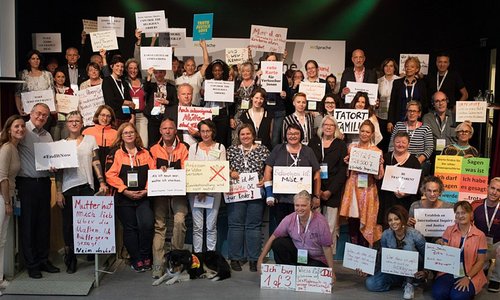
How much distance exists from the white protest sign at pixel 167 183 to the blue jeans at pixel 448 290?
97.1 inches

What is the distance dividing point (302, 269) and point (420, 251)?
107 centimetres

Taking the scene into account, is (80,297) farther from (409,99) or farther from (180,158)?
(409,99)

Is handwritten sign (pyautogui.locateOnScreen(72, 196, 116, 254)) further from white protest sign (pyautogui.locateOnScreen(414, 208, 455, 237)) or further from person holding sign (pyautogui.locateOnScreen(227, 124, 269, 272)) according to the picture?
white protest sign (pyautogui.locateOnScreen(414, 208, 455, 237))

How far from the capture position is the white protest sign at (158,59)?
729 cm

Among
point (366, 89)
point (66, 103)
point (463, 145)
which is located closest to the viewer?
point (463, 145)

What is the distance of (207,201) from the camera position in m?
6.11

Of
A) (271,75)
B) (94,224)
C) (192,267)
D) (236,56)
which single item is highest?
(236,56)

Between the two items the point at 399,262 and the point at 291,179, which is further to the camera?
the point at 291,179

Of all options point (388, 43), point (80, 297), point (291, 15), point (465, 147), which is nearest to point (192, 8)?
point (291, 15)

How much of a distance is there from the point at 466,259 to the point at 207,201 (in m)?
2.47

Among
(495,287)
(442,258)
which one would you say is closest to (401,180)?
(442,258)

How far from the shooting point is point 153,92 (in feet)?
23.6

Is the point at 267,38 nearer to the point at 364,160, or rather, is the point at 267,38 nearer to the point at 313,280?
the point at 364,160

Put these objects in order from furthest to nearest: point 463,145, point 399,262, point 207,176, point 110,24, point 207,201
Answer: point 110,24, point 463,145, point 207,201, point 207,176, point 399,262
